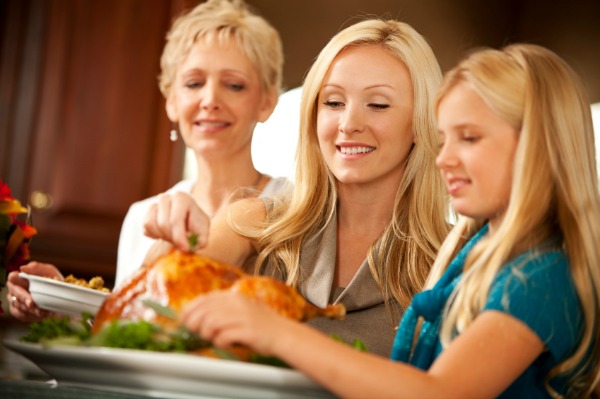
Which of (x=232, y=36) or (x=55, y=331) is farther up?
(x=232, y=36)

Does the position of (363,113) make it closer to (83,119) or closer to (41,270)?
(41,270)

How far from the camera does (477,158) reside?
0.82 meters

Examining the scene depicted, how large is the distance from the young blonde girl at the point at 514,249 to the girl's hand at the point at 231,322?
0.07ft

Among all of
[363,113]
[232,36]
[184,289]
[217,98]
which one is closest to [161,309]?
[184,289]

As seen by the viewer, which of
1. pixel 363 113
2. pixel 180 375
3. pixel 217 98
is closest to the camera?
pixel 180 375

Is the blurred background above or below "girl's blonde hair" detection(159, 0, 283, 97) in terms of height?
below

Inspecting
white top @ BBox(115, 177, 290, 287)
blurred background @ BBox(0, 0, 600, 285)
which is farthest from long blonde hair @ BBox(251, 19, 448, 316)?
blurred background @ BBox(0, 0, 600, 285)

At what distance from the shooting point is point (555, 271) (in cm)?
81

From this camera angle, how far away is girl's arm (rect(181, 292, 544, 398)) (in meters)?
0.66

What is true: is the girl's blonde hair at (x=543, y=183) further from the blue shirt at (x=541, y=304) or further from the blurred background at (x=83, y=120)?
the blurred background at (x=83, y=120)

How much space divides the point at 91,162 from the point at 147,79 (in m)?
0.38

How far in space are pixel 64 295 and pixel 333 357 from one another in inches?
19.3

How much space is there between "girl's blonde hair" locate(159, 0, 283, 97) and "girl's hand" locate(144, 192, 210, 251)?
1566 mm

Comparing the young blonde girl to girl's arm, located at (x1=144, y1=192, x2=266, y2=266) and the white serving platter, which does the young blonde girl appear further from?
girl's arm, located at (x1=144, y1=192, x2=266, y2=266)
